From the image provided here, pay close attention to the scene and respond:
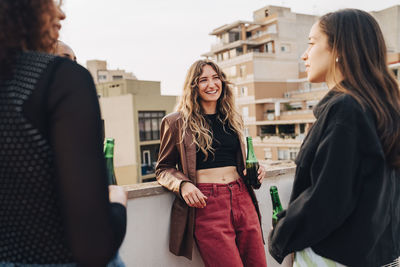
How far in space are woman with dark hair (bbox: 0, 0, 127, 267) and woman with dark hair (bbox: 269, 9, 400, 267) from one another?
843 mm

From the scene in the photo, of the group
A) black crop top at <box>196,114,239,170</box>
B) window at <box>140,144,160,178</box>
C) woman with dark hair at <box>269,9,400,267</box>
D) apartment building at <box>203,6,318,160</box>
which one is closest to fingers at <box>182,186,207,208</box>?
black crop top at <box>196,114,239,170</box>

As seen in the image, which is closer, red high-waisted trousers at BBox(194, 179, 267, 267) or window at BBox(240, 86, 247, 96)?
red high-waisted trousers at BBox(194, 179, 267, 267)

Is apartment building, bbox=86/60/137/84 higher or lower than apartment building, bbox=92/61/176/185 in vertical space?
higher

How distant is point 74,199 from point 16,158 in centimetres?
19

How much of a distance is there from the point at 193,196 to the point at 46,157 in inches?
58.5

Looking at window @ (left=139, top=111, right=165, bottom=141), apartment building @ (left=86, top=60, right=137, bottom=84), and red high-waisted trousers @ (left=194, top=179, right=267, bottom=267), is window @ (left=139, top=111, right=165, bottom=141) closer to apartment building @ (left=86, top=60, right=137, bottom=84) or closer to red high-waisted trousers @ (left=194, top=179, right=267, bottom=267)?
apartment building @ (left=86, top=60, right=137, bottom=84)

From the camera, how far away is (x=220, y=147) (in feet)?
8.40

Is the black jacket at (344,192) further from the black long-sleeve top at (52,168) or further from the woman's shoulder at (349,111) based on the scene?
the black long-sleeve top at (52,168)

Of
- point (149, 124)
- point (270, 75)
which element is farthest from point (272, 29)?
point (149, 124)

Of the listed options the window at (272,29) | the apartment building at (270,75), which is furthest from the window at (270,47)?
the window at (272,29)

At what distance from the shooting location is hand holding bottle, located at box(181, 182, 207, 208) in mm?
A: 2260

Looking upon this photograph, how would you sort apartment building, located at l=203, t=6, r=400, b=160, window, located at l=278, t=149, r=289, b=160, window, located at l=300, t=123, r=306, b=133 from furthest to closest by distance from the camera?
apartment building, located at l=203, t=6, r=400, b=160 → window, located at l=278, t=149, r=289, b=160 → window, located at l=300, t=123, r=306, b=133

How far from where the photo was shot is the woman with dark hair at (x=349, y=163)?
50.3 inches

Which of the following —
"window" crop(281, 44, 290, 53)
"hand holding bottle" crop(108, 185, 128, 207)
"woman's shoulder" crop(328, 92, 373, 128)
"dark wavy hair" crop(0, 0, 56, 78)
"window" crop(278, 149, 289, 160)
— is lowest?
"window" crop(278, 149, 289, 160)
